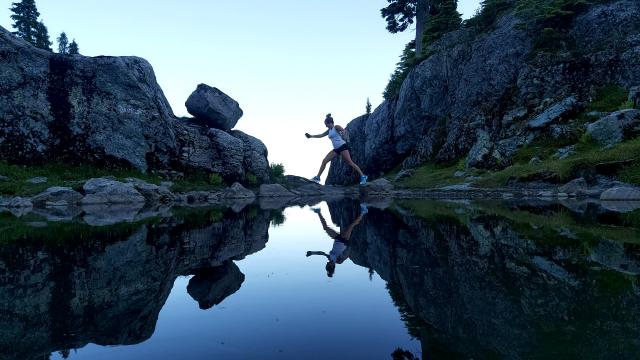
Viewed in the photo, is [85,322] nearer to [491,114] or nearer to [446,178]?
[446,178]

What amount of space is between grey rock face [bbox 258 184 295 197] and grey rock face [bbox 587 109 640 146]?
21.7 metres

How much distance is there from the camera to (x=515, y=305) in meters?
4.54

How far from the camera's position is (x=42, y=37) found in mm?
60000

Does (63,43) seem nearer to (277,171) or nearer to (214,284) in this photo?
(277,171)

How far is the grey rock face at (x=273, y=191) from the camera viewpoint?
33812 mm

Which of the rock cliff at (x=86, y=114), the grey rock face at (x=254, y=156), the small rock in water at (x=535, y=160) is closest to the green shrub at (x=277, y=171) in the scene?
the grey rock face at (x=254, y=156)

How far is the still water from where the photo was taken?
3.64 metres

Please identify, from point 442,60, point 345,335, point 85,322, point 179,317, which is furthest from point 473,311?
point 442,60

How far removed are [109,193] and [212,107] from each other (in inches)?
611

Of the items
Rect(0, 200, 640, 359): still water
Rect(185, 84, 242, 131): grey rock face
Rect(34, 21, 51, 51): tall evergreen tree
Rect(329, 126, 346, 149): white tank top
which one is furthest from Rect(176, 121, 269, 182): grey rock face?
Rect(34, 21, 51, 51): tall evergreen tree

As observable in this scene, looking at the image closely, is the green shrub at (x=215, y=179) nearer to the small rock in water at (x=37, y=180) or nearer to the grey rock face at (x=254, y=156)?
the grey rock face at (x=254, y=156)

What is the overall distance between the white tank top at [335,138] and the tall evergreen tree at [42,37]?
56.1 m

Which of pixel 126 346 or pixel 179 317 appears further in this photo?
pixel 179 317

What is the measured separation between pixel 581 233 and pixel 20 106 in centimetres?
3338
